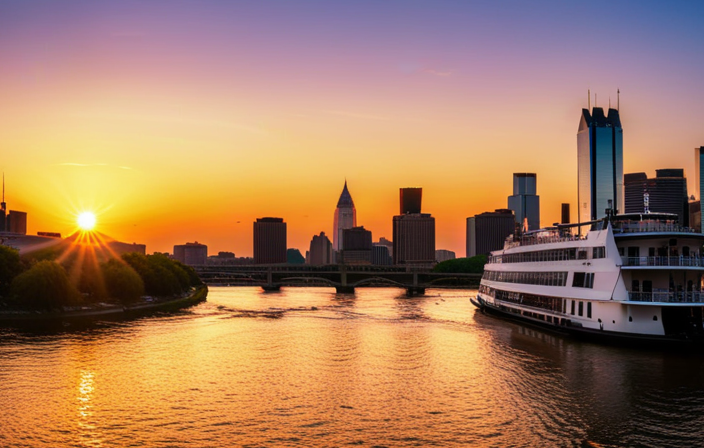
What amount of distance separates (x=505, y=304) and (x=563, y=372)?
34521 mm

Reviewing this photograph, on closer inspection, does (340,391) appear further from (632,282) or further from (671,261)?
(671,261)

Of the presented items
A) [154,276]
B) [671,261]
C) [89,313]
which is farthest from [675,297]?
[154,276]

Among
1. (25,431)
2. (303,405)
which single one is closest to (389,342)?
(303,405)

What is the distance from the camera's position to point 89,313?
311 feet

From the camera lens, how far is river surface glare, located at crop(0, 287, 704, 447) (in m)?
33.2

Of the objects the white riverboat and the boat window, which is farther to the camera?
the boat window

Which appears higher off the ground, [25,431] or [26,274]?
[26,274]

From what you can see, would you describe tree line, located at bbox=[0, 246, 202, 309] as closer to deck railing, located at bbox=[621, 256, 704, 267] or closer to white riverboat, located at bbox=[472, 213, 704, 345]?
white riverboat, located at bbox=[472, 213, 704, 345]

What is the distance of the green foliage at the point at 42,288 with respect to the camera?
3457 inches

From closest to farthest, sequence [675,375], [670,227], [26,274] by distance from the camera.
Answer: [675,375] < [670,227] < [26,274]

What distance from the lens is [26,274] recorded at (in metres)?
89.9

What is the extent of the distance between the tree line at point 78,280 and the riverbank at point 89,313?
1251mm

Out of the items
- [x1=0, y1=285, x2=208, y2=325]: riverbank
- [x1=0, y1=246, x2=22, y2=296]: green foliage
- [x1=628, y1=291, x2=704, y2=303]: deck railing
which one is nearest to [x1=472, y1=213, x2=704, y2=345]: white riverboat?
[x1=628, y1=291, x2=704, y2=303]: deck railing

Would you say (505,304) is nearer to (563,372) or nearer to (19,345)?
(563,372)
